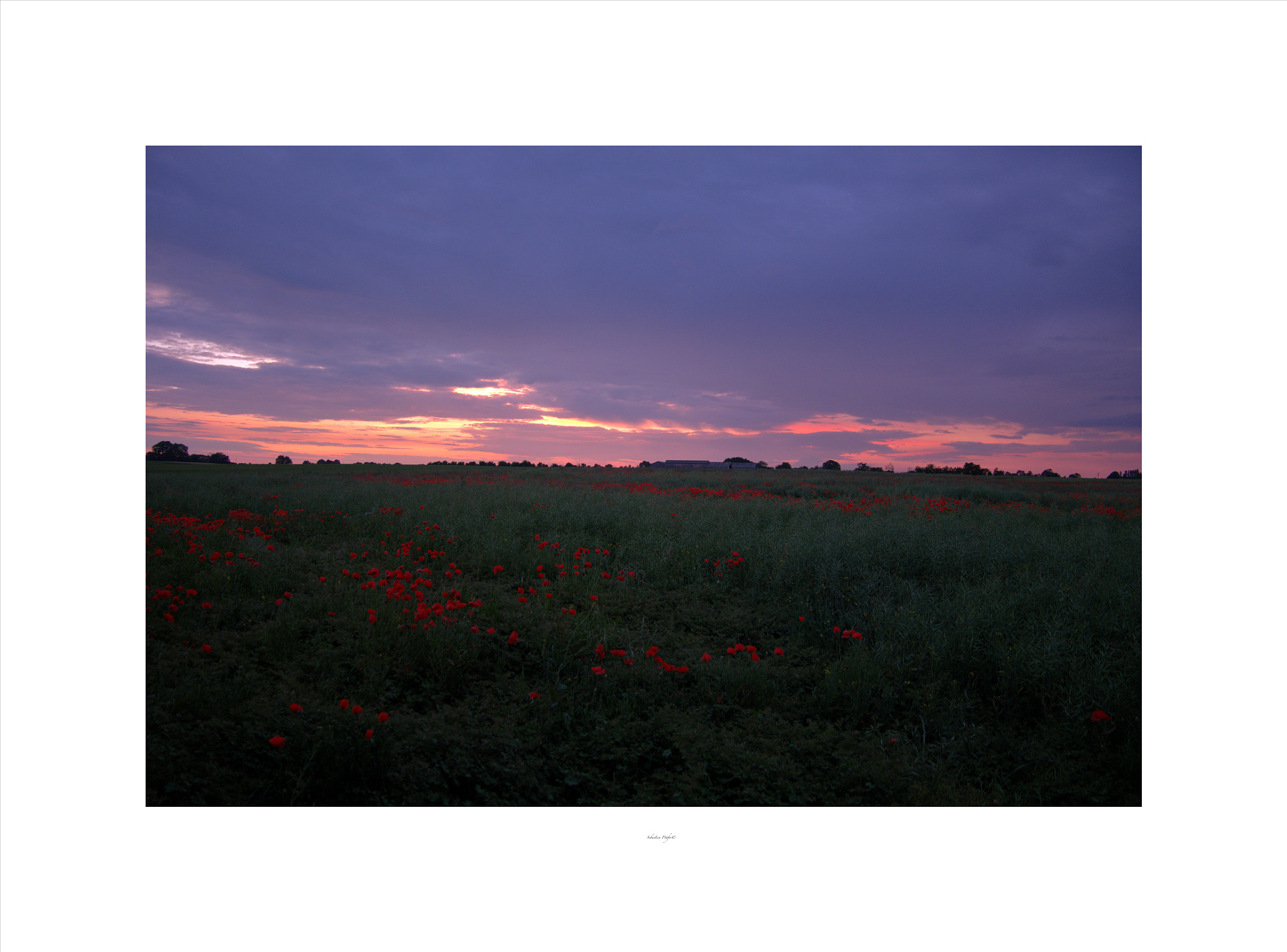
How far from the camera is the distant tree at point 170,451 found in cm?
371

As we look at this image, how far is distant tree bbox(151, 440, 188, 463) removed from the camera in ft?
12.2

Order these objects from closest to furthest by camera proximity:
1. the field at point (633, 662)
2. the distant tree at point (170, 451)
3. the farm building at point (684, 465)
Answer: the field at point (633, 662), the distant tree at point (170, 451), the farm building at point (684, 465)

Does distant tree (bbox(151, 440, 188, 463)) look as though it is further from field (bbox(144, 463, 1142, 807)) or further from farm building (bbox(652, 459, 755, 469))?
farm building (bbox(652, 459, 755, 469))

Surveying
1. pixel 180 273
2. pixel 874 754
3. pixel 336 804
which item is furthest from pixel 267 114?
pixel 874 754

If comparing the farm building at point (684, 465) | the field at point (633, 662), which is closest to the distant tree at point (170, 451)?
the field at point (633, 662)

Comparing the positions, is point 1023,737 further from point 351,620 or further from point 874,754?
point 351,620

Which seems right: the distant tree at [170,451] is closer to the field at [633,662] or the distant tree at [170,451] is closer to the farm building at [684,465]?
the field at [633,662]

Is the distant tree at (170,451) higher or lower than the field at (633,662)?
higher

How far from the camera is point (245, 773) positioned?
2396 millimetres

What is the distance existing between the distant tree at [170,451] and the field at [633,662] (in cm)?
13

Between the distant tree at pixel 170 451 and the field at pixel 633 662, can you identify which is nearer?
the field at pixel 633 662

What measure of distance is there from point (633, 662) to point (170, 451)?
12.1 ft

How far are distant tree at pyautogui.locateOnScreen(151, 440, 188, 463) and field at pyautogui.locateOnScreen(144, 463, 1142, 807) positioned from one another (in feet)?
0.42
